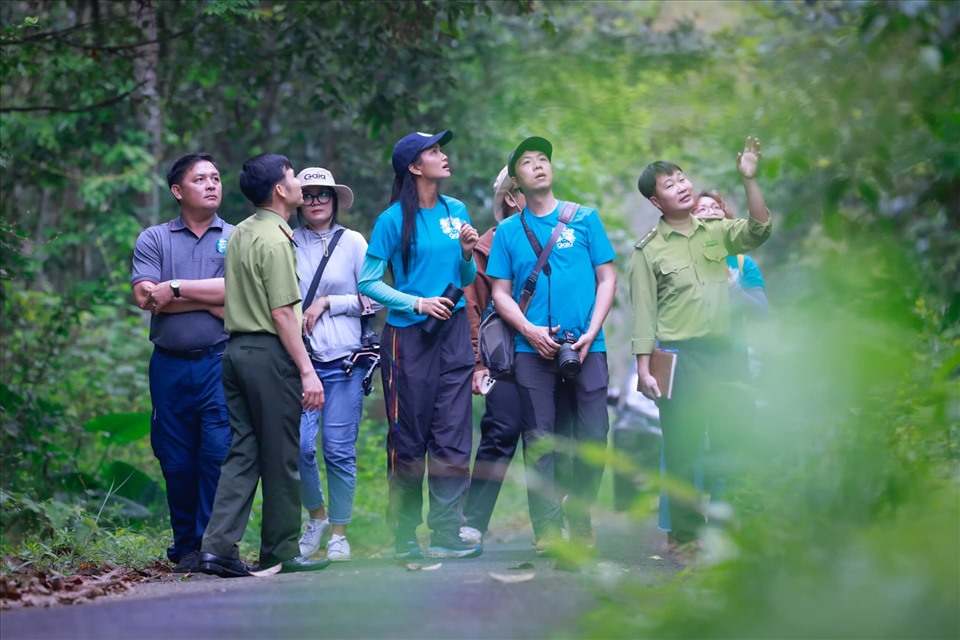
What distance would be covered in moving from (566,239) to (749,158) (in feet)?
3.74

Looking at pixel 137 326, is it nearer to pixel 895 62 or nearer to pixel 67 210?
pixel 67 210

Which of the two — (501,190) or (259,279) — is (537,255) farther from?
(259,279)

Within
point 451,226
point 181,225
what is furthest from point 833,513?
point 181,225

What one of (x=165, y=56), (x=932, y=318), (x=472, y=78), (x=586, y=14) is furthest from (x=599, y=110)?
(x=932, y=318)

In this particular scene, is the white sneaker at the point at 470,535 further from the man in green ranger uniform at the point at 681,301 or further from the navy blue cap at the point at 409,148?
the navy blue cap at the point at 409,148

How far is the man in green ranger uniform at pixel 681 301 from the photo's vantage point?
799cm

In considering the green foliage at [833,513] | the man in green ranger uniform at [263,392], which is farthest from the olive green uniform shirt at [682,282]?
the green foliage at [833,513]

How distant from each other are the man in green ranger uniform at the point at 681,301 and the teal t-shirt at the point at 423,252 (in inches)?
46.0

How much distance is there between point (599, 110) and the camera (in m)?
23.5

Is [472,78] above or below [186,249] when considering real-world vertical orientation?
above

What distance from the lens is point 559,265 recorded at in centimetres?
782

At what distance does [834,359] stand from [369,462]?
35.5ft

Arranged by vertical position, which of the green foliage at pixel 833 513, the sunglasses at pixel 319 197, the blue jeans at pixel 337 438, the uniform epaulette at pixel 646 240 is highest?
the sunglasses at pixel 319 197

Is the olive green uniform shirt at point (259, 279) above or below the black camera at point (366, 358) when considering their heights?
above
